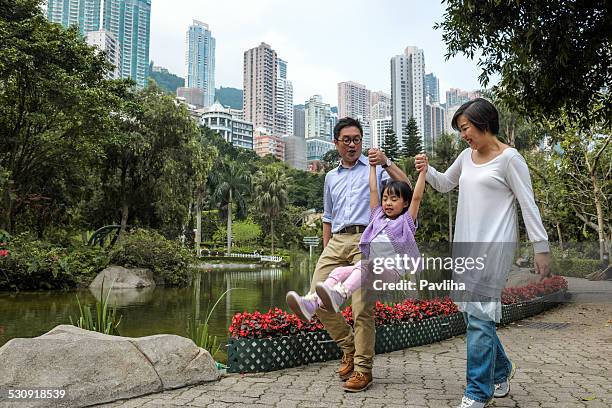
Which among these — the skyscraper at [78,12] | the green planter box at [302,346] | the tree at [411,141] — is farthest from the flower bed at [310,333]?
the skyscraper at [78,12]

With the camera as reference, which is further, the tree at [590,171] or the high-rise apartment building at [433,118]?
the high-rise apartment building at [433,118]

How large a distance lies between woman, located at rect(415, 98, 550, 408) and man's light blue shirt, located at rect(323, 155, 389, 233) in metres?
0.67

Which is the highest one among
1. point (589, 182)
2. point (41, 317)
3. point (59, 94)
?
point (59, 94)

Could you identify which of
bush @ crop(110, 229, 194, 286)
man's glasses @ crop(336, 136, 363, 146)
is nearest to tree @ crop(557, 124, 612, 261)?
man's glasses @ crop(336, 136, 363, 146)

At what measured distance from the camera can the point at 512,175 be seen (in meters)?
2.54

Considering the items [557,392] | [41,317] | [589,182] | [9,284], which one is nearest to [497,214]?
[557,392]

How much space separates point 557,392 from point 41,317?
8.64 m

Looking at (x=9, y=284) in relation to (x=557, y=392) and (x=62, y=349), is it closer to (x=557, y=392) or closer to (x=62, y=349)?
(x=62, y=349)

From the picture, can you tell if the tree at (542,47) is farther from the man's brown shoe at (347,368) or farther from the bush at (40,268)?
the bush at (40,268)

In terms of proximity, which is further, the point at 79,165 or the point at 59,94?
the point at 79,165

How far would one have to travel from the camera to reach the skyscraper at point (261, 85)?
120875mm

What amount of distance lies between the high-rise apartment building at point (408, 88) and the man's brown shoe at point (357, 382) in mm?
67086

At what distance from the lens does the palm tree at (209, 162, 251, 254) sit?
33500mm

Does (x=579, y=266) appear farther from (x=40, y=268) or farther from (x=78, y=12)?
(x=78, y=12)
